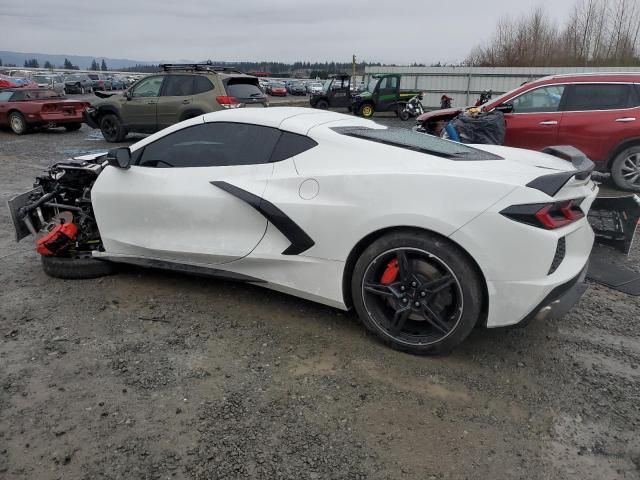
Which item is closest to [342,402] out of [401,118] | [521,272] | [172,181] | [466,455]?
[466,455]

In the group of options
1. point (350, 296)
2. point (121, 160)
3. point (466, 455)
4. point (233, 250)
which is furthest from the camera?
point (121, 160)

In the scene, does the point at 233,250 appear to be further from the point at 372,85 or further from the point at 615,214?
the point at 372,85

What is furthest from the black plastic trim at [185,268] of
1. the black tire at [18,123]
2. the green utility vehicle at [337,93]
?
the green utility vehicle at [337,93]

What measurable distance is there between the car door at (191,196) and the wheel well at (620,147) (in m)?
6.25

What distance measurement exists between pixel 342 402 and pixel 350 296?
31.3 inches

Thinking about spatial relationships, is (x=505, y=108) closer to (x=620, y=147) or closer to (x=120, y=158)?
(x=620, y=147)

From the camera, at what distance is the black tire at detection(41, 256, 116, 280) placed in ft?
Result: 13.5

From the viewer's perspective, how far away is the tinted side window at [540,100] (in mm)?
7805

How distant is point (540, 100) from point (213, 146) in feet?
20.8

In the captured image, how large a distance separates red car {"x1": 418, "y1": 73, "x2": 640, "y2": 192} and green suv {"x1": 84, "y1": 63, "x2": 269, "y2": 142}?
17.8 ft

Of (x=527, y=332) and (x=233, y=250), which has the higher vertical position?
(x=233, y=250)

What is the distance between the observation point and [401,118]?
21.9m

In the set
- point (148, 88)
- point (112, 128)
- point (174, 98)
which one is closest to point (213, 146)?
point (174, 98)

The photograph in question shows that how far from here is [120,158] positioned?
3.81 metres
